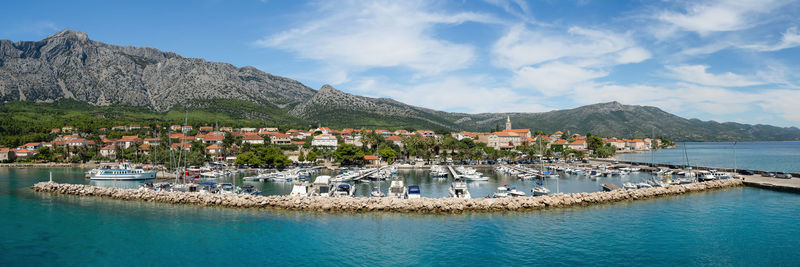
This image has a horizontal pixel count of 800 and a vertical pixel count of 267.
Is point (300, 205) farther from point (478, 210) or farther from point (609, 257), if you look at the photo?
point (609, 257)

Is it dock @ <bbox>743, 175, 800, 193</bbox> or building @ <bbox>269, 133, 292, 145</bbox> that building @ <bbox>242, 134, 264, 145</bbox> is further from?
dock @ <bbox>743, 175, 800, 193</bbox>

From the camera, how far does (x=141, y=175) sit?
205ft

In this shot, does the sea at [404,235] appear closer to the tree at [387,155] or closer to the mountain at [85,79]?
the tree at [387,155]

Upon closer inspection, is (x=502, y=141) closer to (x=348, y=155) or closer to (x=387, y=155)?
(x=387, y=155)

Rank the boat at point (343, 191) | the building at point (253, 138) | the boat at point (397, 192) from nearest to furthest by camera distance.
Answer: the boat at point (397, 192), the boat at point (343, 191), the building at point (253, 138)

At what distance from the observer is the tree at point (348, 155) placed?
268ft

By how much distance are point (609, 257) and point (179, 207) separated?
33452mm

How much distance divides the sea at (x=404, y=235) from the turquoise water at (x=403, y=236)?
74 mm

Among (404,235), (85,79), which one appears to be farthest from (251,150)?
(85,79)

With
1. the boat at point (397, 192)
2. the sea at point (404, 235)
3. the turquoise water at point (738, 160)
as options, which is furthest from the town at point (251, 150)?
the sea at point (404, 235)

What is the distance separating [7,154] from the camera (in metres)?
94.0

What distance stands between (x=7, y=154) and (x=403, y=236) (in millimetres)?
110767

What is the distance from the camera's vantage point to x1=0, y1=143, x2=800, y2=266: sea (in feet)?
72.9

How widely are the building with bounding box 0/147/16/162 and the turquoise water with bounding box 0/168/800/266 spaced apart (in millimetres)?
76995
